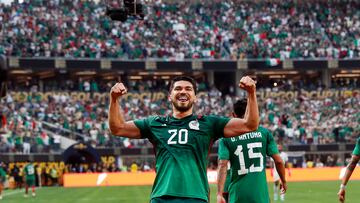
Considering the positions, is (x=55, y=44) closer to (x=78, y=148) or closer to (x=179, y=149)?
(x=78, y=148)

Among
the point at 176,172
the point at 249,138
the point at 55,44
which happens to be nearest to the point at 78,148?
the point at 55,44

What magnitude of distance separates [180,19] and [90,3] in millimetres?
7384

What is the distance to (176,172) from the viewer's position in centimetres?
655

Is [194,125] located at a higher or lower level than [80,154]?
higher

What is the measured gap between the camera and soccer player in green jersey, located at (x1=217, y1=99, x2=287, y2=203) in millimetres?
9328

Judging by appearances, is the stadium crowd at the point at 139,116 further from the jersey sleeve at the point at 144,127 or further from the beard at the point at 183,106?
the beard at the point at 183,106

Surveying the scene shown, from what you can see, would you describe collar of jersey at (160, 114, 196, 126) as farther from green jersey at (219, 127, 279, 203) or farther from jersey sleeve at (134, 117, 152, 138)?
green jersey at (219, 127, 279, 203)

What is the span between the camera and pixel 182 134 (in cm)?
669

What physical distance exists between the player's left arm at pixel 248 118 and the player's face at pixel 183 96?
1.43 feet

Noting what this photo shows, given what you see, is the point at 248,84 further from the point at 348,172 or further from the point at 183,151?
the point at 348,172

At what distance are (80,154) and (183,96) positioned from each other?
38.6 metres

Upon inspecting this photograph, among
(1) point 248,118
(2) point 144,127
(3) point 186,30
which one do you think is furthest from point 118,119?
(3) point 186,30

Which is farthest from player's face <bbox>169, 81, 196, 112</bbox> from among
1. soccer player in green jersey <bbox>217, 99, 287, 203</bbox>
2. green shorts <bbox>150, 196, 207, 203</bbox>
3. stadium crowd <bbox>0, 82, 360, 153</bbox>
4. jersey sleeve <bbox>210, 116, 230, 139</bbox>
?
stadium crowd <bbox>0, 82, 360, 153</bbox>

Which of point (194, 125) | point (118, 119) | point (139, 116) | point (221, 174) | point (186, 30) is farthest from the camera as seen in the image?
point (186, 30)
